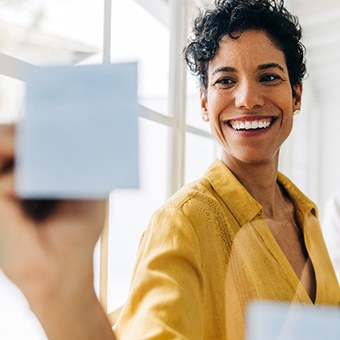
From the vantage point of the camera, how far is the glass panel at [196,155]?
1.85ft

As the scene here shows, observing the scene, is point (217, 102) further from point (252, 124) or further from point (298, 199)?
point (298, 199)

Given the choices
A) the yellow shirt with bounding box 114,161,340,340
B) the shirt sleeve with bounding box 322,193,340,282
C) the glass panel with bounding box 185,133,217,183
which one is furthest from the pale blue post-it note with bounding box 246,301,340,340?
the glass panel with bounding box 185,133,217,183

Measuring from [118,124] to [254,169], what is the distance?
0.81 ft

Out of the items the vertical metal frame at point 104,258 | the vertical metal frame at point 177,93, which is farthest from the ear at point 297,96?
the vertical metal frame at point 104,258

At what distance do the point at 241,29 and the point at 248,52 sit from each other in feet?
0.09

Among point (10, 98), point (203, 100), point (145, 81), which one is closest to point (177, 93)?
point (203, 100)

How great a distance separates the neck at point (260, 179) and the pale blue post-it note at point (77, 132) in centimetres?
24

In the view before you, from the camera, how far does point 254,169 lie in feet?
1.24

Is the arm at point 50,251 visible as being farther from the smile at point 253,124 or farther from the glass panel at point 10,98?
the smile at point 253,124

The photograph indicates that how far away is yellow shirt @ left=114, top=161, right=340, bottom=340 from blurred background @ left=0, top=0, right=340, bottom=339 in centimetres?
1

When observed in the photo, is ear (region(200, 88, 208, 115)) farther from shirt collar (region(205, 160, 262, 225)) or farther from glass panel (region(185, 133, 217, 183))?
glass panel (region(185, 133, 217, 183))

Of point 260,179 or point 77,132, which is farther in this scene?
point 260,179

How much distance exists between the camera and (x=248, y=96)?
12.7 inches

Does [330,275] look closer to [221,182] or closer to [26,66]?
[221,182]
